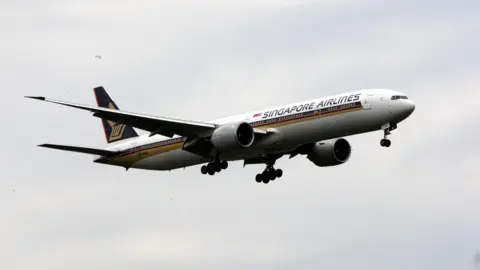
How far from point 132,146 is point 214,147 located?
937cm

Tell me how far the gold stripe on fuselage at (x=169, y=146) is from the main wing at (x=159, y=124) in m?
0.89

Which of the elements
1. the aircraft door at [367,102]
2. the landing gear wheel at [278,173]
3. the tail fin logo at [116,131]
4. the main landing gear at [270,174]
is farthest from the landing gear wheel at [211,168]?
the tail fin logo at [116,131]

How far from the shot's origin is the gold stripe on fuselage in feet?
240

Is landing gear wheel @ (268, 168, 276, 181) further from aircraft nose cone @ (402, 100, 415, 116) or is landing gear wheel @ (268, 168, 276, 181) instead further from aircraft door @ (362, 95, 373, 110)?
aircraft nose cone @ (402, 100, 415, 116)

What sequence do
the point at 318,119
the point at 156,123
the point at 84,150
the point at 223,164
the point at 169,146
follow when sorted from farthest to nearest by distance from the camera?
the point at 84,150 < the point at 169,146 < the point at 223,164 < the point at 156,123 < the point at 318,119

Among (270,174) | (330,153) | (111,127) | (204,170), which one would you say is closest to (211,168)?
(204,170)

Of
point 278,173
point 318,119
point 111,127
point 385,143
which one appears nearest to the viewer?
point 385,143

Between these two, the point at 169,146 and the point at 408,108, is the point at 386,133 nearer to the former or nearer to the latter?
the point at 408,108

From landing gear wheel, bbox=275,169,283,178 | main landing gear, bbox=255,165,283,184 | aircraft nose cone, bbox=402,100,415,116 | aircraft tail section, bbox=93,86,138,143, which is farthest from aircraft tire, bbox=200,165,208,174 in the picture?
aircraft nose cone, bbox=402,100,415,116

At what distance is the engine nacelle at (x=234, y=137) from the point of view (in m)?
74.7

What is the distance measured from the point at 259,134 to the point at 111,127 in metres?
16.9

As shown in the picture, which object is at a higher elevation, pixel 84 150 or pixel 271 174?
pixel 271 174

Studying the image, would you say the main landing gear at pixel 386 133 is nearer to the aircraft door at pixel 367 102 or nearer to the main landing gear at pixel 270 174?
the aircraft door at pixel 367 102

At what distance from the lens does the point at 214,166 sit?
254 feet
